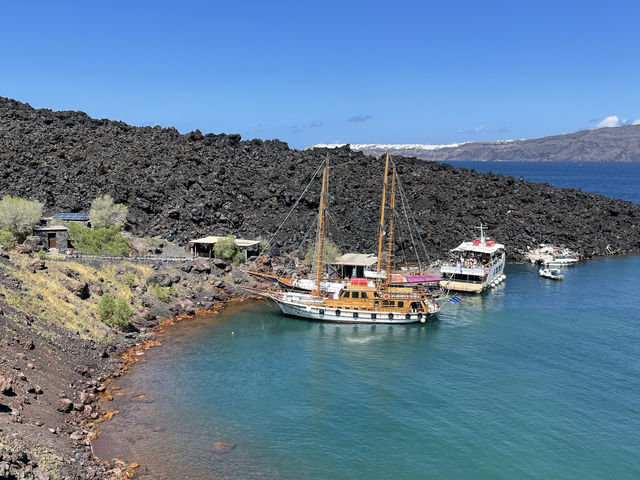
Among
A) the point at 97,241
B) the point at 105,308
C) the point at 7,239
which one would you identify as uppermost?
the point at 7,239

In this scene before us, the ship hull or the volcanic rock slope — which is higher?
the volcanic rock slope

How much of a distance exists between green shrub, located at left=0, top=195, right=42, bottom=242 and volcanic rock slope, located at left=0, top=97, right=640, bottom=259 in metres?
19.1

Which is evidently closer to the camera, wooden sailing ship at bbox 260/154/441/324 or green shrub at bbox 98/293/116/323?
green shrub at bbox 98/293/116/323

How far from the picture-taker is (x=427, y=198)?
111562 mm

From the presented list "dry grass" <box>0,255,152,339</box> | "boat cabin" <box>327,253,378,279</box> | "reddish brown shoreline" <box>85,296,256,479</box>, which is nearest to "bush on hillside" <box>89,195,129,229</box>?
"dry grass" <box>0,255,152,339</box>

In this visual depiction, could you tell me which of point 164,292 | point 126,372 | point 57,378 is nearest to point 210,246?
point 164,292

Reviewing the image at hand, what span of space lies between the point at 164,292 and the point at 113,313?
10.5 metres

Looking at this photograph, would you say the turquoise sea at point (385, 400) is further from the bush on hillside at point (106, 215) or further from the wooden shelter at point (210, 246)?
the bush on hillside at point (106, 215)

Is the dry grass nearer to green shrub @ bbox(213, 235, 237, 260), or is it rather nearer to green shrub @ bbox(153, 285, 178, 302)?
green shrub @ bbox(153, 285, 178, 302)

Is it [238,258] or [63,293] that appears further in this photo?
[238,258]

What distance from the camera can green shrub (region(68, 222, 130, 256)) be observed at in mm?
69000

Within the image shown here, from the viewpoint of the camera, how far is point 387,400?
40938 mm

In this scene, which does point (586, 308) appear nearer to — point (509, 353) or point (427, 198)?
point (509, 353)

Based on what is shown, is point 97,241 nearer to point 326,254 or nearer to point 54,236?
point 54,236
